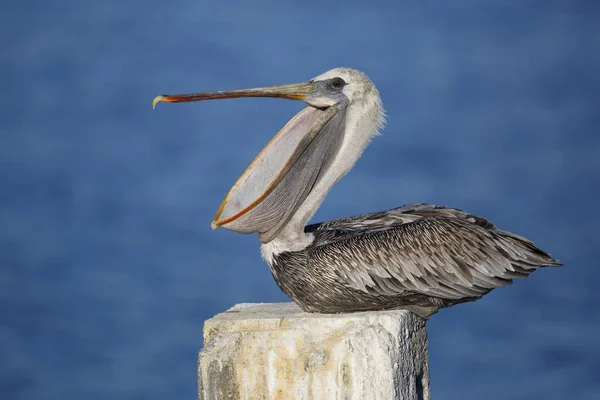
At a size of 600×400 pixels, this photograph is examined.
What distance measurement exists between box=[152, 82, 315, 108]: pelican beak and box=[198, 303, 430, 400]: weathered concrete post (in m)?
1.28

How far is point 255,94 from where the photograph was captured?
831 cm

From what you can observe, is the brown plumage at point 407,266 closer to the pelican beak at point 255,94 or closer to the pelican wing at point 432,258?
the pelican wing at point 432,258

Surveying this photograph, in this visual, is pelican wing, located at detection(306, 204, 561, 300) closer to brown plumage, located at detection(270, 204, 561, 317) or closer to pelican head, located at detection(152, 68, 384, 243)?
brown plumage, located at detection(270, 204, 561, 317)

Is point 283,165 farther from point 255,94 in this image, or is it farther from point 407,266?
point 407,266

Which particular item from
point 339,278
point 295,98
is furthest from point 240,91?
point 339,278

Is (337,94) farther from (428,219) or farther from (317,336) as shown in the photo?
(317,336)

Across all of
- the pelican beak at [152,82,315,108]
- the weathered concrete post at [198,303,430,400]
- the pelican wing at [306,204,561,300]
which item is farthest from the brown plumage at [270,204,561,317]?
the pelican beak at [152,82,315,108]

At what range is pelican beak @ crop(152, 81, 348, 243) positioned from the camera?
322 inches

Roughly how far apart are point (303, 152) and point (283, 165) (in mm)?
140

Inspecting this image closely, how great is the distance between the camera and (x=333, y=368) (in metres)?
7.89

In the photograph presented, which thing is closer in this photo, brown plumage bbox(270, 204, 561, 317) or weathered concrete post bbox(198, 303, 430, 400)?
weathered concrete post bbox(198, 303, 430, 400)

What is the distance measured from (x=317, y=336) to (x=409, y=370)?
566mm

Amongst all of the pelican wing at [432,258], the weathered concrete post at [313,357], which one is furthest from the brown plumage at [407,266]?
the weathered concrete post at [313,357]

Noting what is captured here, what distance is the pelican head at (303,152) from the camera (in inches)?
322
